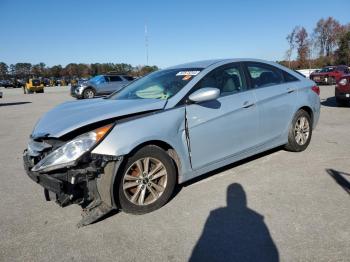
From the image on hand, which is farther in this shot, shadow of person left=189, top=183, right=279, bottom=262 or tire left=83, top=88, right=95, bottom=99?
tire left=83, top=88, right=95, bottom=99

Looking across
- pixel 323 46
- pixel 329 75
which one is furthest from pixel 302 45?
pixel 329 75

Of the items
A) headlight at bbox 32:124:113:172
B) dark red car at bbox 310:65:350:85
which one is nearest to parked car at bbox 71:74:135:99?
dark red car at bbox 310:65:350:85

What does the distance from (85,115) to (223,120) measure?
1.64 m

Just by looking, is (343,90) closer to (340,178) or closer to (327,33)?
(340,178)

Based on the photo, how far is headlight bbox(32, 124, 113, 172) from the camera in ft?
10.4

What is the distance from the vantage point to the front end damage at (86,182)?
10.4 feet

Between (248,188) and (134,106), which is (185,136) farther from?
(248,188)

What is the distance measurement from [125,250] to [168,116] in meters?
1.46

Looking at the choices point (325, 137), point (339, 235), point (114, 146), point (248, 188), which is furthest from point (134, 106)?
point (325, 137)

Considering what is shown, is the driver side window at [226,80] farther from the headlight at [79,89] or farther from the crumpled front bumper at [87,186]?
the headlight at [79,89]

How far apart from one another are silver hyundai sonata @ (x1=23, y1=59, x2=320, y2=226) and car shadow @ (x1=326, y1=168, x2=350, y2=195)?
2.84 ft

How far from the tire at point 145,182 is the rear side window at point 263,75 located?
1.93 meters

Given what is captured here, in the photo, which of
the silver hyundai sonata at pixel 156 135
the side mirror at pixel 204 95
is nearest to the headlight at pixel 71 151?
the silver hyundai sonata at pixel 156 135

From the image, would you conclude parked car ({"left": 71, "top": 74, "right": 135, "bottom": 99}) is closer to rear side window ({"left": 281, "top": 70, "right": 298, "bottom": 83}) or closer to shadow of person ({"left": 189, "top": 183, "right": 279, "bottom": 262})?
rear side window ({"left": 281, "top": 70, "right": 298, "bottom": 83})
